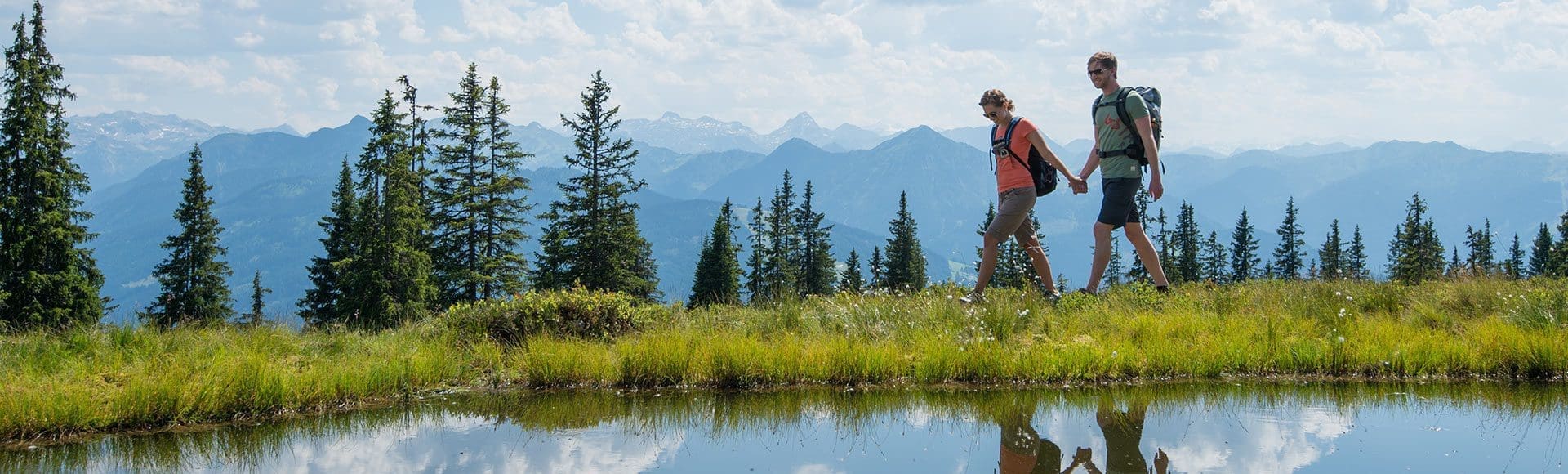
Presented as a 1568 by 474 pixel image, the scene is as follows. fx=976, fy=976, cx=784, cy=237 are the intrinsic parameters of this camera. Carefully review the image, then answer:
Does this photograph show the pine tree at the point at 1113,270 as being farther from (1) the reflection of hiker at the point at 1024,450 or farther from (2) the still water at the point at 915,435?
(1) the reflection of hiker at the point at 1024,450

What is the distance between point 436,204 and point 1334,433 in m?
45.8

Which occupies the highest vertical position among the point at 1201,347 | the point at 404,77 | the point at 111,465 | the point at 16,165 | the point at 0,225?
the point at 404,77

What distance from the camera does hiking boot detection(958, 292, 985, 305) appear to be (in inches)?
346

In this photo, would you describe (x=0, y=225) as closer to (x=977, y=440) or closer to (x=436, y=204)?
(x=436, y=204)

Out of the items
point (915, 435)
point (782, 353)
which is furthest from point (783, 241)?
point (915, 435)

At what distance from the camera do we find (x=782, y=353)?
22.4ft

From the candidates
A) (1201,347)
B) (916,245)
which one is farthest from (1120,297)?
(916,245)

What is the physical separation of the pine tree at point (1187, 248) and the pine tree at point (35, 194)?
6370 centimetres

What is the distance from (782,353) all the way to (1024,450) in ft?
8.11

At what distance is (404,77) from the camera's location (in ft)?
155

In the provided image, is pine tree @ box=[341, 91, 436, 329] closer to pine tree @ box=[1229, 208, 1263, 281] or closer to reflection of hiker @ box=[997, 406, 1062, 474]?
reflection of hiker @ box=[997, 406, 1062, 474]

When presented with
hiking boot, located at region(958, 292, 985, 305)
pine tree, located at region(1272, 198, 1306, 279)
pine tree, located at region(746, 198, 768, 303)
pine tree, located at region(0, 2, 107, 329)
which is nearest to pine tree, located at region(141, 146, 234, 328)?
pine tree, located at region(0, 2, 107, 329)

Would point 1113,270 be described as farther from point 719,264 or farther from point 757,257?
point 719,264

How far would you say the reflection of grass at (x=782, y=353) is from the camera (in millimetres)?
5871
